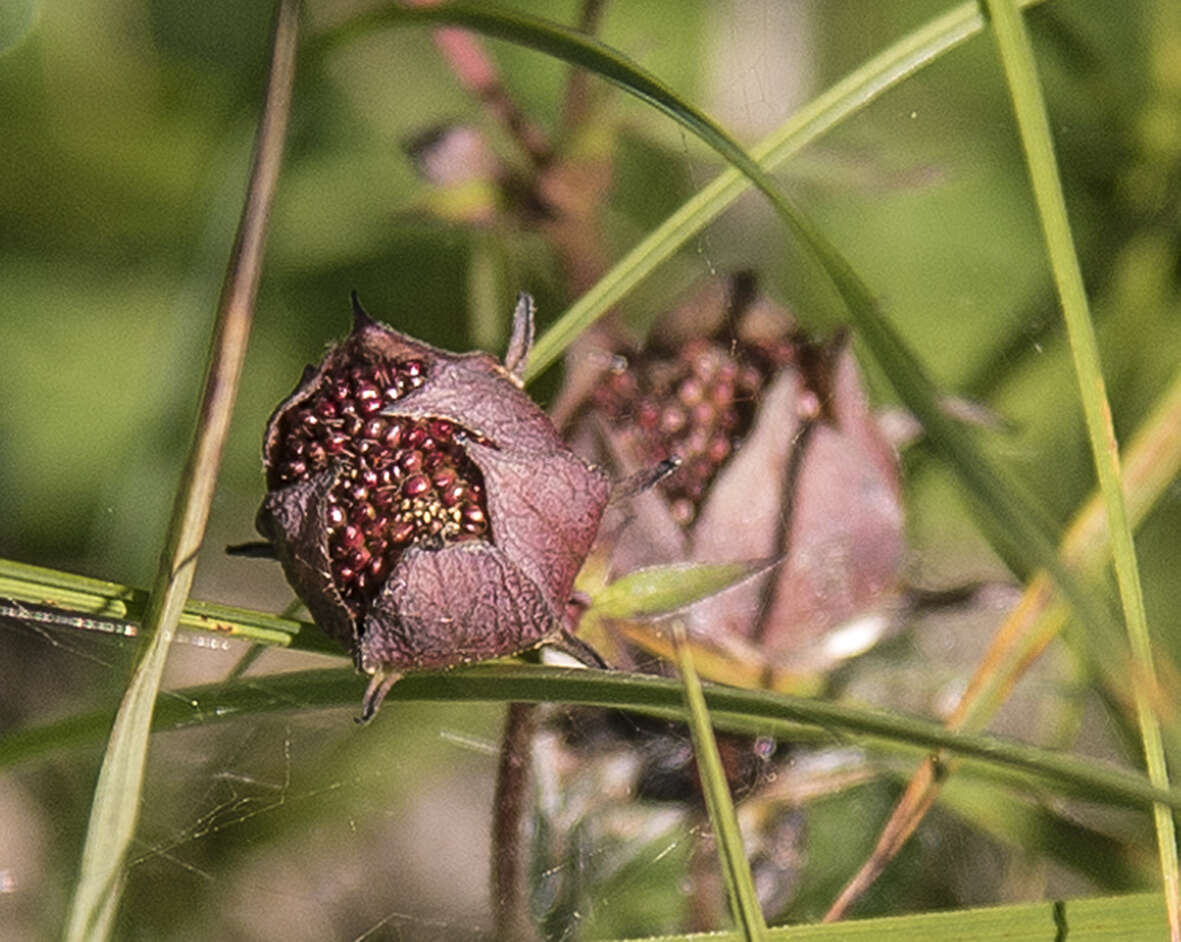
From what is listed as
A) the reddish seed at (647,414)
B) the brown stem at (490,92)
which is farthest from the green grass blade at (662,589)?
the brown stem at (490,92)

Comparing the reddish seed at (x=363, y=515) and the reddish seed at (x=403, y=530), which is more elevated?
the reddish seed at (x=363, y=515)

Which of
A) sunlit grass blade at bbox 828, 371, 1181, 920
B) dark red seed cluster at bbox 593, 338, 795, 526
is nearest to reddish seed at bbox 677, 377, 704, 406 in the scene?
dark red seed cluster at bbox 593, 338, 795, 526

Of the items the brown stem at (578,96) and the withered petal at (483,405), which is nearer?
the withered petal at (483,405)

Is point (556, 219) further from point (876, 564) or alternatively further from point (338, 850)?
point (338, 850)

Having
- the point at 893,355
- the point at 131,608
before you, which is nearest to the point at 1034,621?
the point at 893,355

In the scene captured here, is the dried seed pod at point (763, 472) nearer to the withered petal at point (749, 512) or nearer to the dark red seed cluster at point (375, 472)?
the withered petal at point (749, 512)

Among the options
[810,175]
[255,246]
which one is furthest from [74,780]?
[810,175]

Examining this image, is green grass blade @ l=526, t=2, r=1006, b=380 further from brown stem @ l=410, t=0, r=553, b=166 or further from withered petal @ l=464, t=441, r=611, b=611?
brown stem @ l=410, t=0, r=553, b=166
